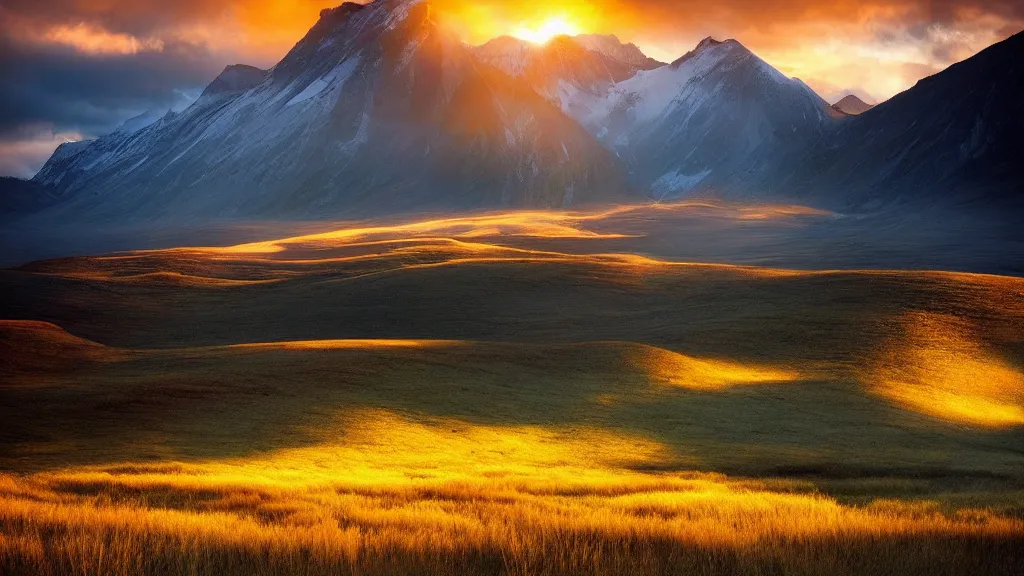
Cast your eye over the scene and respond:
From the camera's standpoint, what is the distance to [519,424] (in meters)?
38.0

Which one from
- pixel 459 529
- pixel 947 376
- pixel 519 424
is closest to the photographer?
pixel 459 529

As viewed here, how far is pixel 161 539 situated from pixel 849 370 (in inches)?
1999

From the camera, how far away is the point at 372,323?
3093 inches

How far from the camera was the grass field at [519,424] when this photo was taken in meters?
11.4

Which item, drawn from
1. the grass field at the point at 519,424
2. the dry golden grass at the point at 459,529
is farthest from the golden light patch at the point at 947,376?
the dry golden grass at the point at 459,529

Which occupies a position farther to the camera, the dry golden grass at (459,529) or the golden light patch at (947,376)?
the golden light patch at (947,376)

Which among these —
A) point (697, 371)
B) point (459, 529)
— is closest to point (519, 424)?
point (697, 371)

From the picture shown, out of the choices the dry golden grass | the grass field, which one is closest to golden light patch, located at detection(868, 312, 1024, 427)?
the grass field

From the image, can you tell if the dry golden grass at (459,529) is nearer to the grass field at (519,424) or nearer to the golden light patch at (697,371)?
the grass field at (519,424)

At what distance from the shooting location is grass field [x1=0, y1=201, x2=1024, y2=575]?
11406 millimetres

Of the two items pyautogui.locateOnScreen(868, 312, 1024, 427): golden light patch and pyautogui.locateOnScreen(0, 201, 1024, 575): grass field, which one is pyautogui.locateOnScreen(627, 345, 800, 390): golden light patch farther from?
pyautogui.locateOnScreen(868, 312, 1024, 427): golden light patch

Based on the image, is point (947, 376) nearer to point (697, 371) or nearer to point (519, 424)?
point (697, 371)

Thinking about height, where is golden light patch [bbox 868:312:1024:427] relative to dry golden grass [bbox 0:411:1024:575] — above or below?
below

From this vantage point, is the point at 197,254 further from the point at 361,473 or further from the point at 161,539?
the point at 161,539
